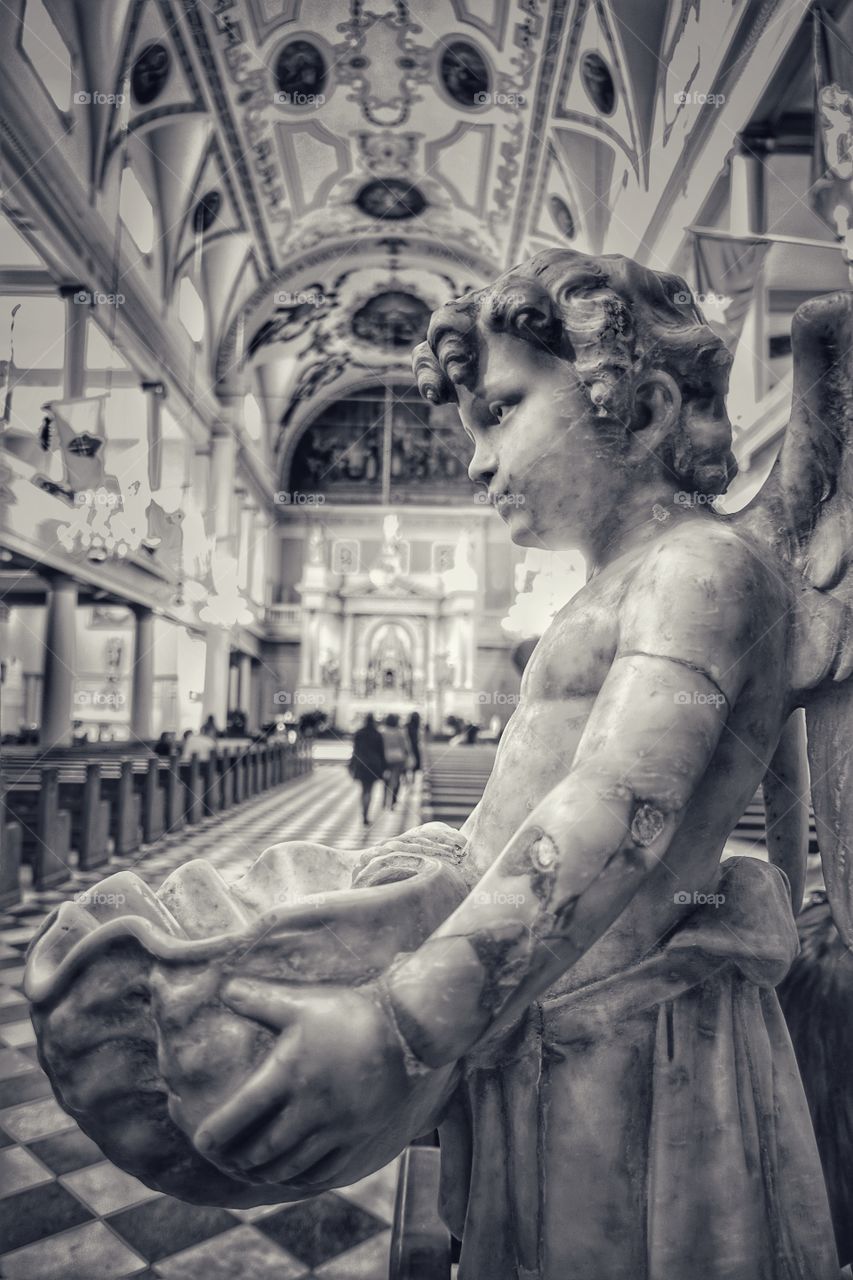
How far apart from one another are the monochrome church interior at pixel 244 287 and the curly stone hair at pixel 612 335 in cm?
45

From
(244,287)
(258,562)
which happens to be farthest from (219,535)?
(258,562)

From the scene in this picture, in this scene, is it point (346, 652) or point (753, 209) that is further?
point (346, 652)

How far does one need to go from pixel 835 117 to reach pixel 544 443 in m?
5.73

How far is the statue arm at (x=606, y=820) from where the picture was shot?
63 centimetres

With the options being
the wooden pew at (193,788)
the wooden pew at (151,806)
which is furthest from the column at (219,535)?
the wooden pew at (151,806)

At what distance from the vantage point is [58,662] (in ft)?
35.8

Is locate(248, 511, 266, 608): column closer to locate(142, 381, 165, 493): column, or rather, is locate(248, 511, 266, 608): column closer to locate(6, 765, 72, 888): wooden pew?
locate(142, 381, 165, 493): column

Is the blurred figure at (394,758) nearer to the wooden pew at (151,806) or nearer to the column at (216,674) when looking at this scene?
the wooden pew at (151,806)

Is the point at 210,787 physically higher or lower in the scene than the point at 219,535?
lower

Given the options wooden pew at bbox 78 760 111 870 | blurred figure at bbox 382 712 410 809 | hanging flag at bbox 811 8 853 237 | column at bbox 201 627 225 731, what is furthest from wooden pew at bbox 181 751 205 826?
column at bbox 201 627 225 731

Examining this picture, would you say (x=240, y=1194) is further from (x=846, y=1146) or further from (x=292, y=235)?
(x=292, y=235)

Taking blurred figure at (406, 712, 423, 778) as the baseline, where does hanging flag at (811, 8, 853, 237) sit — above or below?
above

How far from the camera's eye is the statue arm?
0.63 m

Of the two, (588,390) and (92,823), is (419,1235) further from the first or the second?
(92,823)
